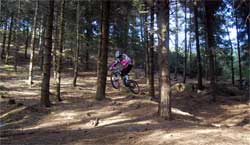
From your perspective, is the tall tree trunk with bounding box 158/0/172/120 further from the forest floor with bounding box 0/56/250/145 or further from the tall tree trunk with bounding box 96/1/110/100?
the tall tree trunk with bounding box 96/1/110/100

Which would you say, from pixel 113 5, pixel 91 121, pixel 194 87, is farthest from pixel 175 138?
pixel 194 87

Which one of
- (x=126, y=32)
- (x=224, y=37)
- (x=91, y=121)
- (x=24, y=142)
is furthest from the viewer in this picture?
(x=224, y=37)

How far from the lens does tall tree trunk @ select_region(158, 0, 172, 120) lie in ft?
35.7

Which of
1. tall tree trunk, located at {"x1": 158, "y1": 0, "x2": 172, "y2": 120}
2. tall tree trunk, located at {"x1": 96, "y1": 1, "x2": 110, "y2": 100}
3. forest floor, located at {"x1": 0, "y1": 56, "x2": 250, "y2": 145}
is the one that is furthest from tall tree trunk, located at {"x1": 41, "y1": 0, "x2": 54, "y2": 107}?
tall tree trunk, located at {"x1": 158, "y1": 0, "x2": 172, "y2": 120}

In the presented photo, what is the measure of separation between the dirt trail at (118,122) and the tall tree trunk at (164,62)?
1.59 feet

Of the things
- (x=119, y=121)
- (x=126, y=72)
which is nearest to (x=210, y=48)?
(x=126, y=72)

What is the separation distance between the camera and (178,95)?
2341 cm

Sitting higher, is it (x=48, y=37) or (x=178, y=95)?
(x=48, y=37)

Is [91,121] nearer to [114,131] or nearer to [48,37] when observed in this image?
[114,131]

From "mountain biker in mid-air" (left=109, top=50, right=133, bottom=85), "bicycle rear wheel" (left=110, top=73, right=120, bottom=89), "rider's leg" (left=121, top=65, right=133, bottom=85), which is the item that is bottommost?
"bicycle rear wheel" (left=110, top=73, right=120, bottom=89)

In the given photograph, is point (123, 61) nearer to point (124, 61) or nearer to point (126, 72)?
point (124, 61)

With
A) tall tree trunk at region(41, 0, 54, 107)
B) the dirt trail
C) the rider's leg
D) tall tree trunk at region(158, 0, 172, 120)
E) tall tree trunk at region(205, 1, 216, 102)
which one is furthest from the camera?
tall tree trunk at region(205, 1, 216, 102)

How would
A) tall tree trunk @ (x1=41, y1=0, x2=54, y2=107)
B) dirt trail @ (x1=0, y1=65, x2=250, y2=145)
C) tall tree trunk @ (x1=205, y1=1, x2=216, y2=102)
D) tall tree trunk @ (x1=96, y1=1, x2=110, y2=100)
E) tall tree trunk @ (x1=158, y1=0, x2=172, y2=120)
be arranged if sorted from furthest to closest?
tall tree trunk @ (x1=205, y1=1, x2=216, y2=102)
tall tree trunk @ (x1=96, y1=1, x2=110, y2=100)
tall tree trunk @ (x1=41, y1=0, x2=54, y2=107)
tall tree trunk @ (x1=158, y1=0, x2=172, y2=120)
dirt trail @ (x1=0, y1=65, x2=250, y2=145)

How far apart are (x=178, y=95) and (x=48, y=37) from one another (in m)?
11.5
